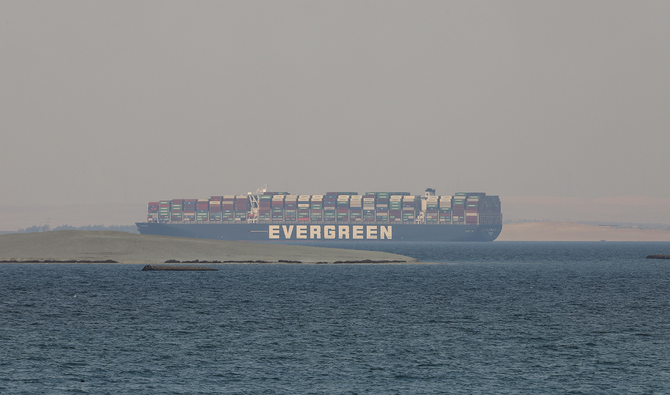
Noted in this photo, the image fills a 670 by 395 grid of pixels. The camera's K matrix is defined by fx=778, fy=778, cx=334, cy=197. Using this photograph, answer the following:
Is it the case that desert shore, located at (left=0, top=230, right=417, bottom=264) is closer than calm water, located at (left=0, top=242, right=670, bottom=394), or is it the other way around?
calm water, located at (left=0, top=242, right=670, bottom=394)

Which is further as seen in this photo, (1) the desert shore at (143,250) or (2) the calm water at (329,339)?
(1) the desert shore at (143,250)

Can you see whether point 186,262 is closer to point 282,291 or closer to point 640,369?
point 282,291

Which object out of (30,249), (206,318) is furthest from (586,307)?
(30,249)

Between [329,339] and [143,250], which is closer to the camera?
[329,339]

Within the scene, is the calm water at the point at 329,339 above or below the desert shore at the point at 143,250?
below

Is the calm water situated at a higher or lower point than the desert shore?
lower
